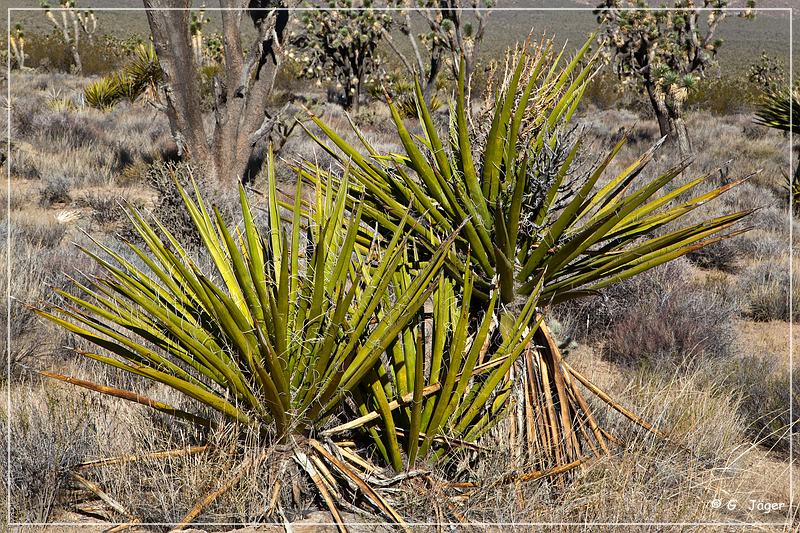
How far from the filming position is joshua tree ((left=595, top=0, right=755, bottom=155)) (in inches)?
605

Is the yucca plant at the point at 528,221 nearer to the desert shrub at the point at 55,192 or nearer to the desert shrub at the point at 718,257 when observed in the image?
the desert shrub at the point at 718,257

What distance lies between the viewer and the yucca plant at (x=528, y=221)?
277 cm

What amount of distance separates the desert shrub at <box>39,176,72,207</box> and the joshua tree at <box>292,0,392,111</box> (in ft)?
40.6

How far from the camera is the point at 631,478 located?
292cm

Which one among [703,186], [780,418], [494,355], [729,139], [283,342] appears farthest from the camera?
[729,139]

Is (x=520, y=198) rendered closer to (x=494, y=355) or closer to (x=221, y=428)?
(x=494, y=355)

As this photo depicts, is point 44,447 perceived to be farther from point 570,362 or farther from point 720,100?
point 720,100

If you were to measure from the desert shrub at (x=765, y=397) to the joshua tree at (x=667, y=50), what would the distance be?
36.2 feet

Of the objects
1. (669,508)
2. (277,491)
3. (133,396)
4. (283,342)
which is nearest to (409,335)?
(283,342)

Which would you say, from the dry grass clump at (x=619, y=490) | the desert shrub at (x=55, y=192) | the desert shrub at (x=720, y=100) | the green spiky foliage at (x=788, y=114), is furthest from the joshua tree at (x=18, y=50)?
the dry grass clump at (x=619, y=490)

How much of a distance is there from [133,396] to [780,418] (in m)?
3.90

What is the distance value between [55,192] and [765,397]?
27.0ft

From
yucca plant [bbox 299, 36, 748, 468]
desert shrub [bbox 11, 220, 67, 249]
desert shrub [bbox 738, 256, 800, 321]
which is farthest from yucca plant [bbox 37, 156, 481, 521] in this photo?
desert shrub [bbox 738, 256, 800, 321]

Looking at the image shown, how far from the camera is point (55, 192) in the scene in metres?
8.83
